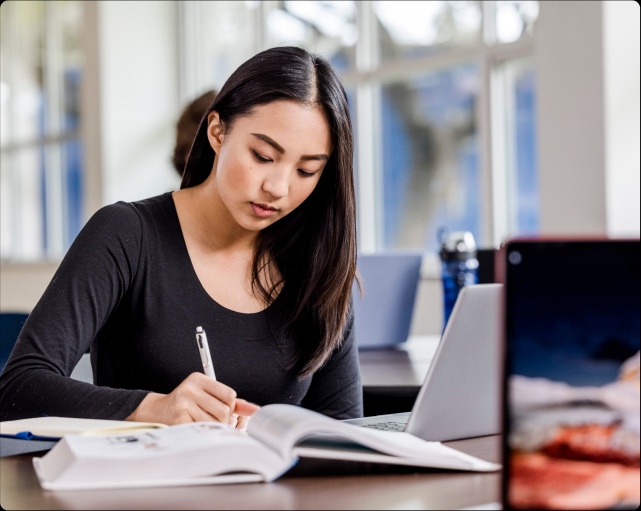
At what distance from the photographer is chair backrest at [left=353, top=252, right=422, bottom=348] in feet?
8.23

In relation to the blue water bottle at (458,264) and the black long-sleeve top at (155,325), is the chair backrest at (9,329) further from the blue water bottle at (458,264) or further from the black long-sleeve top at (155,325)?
the blue water bottle at (458,264)

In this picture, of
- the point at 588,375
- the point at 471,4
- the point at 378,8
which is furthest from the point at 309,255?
the point at 378,8

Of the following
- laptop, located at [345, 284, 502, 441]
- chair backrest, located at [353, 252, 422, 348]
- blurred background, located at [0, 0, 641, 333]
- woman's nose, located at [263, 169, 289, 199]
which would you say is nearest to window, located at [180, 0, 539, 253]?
blurred background, located at [0, 0, 641, 333]

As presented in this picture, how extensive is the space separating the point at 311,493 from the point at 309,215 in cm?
92

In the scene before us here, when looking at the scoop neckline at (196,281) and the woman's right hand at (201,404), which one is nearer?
the woman's right hand at (201,404)

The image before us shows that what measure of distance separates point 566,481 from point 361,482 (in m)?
0.25

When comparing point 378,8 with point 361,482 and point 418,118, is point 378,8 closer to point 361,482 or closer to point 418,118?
point 418,118

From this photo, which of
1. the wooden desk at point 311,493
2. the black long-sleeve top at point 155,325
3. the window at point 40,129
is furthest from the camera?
the window at point 40,129

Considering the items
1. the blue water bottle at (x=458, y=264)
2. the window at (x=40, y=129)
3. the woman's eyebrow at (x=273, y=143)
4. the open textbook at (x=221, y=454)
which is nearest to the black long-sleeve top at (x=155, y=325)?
the woman's eyebrow at (x=273, y=143)

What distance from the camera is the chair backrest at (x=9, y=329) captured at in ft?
7.44

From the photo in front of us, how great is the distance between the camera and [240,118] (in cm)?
154

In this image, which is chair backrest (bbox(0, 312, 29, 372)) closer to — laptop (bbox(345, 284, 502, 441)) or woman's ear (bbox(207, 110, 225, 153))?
woman's ear (bbox(207, 110, 225, 153))

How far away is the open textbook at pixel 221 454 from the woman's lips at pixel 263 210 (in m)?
0.64

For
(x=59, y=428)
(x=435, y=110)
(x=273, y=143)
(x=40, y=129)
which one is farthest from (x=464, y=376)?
(x=40, y=129)
